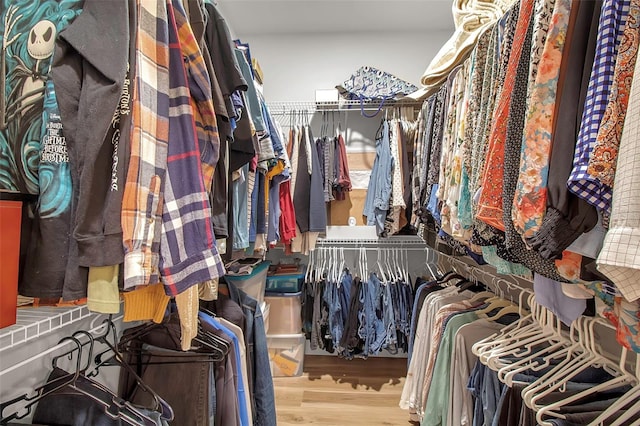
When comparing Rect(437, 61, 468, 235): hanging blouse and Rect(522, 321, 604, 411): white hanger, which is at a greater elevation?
Rect(437, 61, 468, 235): hanging blouse

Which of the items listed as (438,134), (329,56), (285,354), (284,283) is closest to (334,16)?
(329,56)

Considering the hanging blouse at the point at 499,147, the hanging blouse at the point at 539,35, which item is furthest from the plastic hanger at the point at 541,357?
the hanging blouse at the point at 539,35

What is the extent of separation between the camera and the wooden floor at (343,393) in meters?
1.92

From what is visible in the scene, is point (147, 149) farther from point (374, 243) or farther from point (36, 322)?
point (374, 243)

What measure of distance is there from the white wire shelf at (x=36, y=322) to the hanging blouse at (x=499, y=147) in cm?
91

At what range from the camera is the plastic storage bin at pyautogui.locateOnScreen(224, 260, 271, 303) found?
6.34ft

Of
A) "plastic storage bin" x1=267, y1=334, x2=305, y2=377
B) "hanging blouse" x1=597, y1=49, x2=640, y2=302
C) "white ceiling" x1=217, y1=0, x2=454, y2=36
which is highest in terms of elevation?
"white ceiling" x1=217, y1=0, x2=454, y2=36

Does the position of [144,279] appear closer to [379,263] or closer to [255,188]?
[255,188]

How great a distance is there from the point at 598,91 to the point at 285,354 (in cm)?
235

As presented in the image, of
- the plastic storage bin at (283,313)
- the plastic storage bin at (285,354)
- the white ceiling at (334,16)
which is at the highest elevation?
the white ceiling at (334,16)

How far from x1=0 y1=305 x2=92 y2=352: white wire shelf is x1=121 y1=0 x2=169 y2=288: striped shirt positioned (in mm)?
208

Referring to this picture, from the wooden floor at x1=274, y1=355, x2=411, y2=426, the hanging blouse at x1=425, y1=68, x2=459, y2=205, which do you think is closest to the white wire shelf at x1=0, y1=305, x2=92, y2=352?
the hanging blouse at x1=425, y1=68, x2=459, y2=205

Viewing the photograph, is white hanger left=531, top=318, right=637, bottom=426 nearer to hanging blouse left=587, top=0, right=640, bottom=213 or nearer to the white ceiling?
hanging blouse left=587, top=0, right=640, bottom=213

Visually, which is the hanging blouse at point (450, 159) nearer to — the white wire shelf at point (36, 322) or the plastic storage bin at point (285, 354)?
the white wire shelf at point (36, 322)
